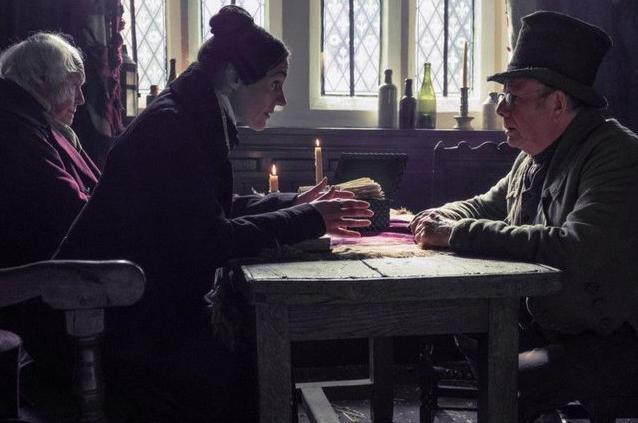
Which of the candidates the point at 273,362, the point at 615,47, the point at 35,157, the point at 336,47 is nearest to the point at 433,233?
the point at 273,362

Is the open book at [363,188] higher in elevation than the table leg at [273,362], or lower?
higher

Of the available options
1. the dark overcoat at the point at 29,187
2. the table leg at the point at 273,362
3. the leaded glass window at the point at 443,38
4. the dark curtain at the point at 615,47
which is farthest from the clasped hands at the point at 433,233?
the leaded glass window at the point at 443,38

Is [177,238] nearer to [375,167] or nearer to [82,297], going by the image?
[82,297]

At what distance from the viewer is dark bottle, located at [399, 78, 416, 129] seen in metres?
3.96

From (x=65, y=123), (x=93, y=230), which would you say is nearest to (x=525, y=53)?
(x=93, y=230)

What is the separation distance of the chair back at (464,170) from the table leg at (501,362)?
62.8 inches

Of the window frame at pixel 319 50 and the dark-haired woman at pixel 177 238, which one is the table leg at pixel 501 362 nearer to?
the dark-haired woman at pixel 177 238

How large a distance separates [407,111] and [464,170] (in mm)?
1031

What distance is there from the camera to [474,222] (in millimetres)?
1704

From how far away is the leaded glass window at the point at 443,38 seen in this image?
4477 millimetres

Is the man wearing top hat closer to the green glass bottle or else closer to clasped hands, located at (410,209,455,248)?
clasped hands, located at (410,209,455,248)

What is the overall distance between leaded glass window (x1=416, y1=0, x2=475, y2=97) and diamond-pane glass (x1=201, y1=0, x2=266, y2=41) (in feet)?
3.46

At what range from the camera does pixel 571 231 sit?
159 centimetres

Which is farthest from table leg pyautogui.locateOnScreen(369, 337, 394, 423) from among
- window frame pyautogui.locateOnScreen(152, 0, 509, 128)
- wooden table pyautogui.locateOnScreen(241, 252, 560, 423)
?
window frame pyautogui.locateOnScreen(152, 0, 509, 128)
